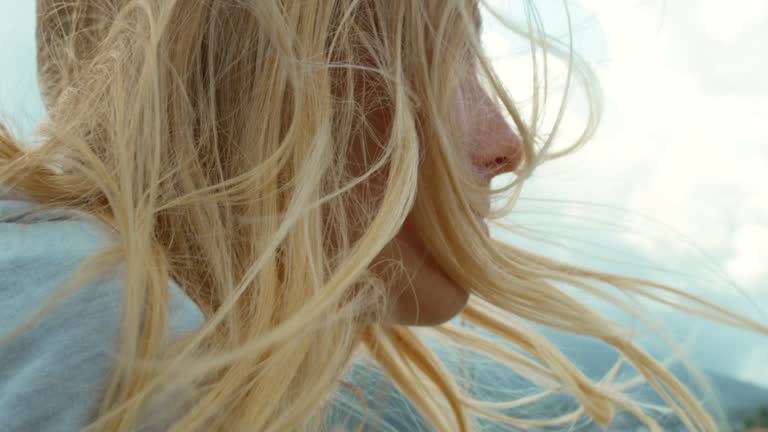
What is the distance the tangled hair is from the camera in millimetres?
604

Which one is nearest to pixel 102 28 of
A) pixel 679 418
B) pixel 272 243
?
pixel 272 243

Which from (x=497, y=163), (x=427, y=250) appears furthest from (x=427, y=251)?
(x=497, y=163)

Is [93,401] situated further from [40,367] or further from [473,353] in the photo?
[473,353]

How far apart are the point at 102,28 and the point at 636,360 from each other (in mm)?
762

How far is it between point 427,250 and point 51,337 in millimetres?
Answer: 360

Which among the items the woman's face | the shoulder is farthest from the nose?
the shoulder

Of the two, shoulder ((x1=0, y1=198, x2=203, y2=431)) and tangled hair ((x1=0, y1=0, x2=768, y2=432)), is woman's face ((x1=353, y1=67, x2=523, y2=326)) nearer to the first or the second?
tangled hair ((x1=0, y1=0, x2=768, y2=432))

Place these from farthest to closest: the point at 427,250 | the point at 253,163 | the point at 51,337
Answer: the point at 427,250
the point at 253,163
the point at 51,337

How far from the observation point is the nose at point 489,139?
2.50 ft

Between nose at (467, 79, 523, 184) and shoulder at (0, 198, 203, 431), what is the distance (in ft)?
1.18

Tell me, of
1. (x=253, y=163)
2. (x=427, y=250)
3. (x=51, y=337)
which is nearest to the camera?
(x=51, y=337)

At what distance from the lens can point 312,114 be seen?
25.9 inches

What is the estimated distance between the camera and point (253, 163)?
0.67m

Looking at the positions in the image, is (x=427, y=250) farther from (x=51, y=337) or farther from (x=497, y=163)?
(x=51, y=337)
